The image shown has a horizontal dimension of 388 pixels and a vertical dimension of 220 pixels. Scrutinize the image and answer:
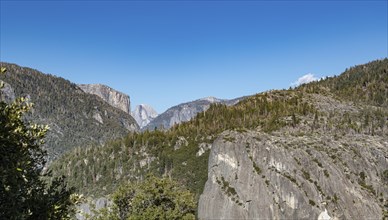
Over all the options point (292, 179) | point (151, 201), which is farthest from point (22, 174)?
point (292, 179)

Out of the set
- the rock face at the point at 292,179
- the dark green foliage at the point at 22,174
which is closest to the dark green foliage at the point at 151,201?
the dark green foliage at the point at 22,174

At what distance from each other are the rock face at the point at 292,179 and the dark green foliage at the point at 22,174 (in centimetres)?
8810

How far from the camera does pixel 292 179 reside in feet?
330

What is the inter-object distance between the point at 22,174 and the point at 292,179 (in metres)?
94.7

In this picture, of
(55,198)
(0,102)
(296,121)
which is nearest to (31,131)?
(0,102)

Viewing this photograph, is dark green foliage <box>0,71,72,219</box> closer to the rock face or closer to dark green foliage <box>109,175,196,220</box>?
dark green foliage <box>109,175,196,220</box>

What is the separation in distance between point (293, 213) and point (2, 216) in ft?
306

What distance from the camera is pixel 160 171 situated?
184 m

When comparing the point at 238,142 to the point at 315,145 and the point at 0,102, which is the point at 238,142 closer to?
the point at 315,145

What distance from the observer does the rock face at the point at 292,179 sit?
96.9 m

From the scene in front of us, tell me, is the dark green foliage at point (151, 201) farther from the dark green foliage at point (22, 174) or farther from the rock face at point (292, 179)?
the rock face at point (292, 179)

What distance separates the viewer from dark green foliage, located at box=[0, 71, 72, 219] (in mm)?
13812

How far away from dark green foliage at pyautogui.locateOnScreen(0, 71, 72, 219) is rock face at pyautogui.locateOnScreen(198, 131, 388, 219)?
289 feet

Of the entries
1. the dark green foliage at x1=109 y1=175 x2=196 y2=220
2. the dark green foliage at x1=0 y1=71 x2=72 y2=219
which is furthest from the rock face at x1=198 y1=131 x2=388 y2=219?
the dark green foliage at x1=0 y1=71 x2=72 y2=219
